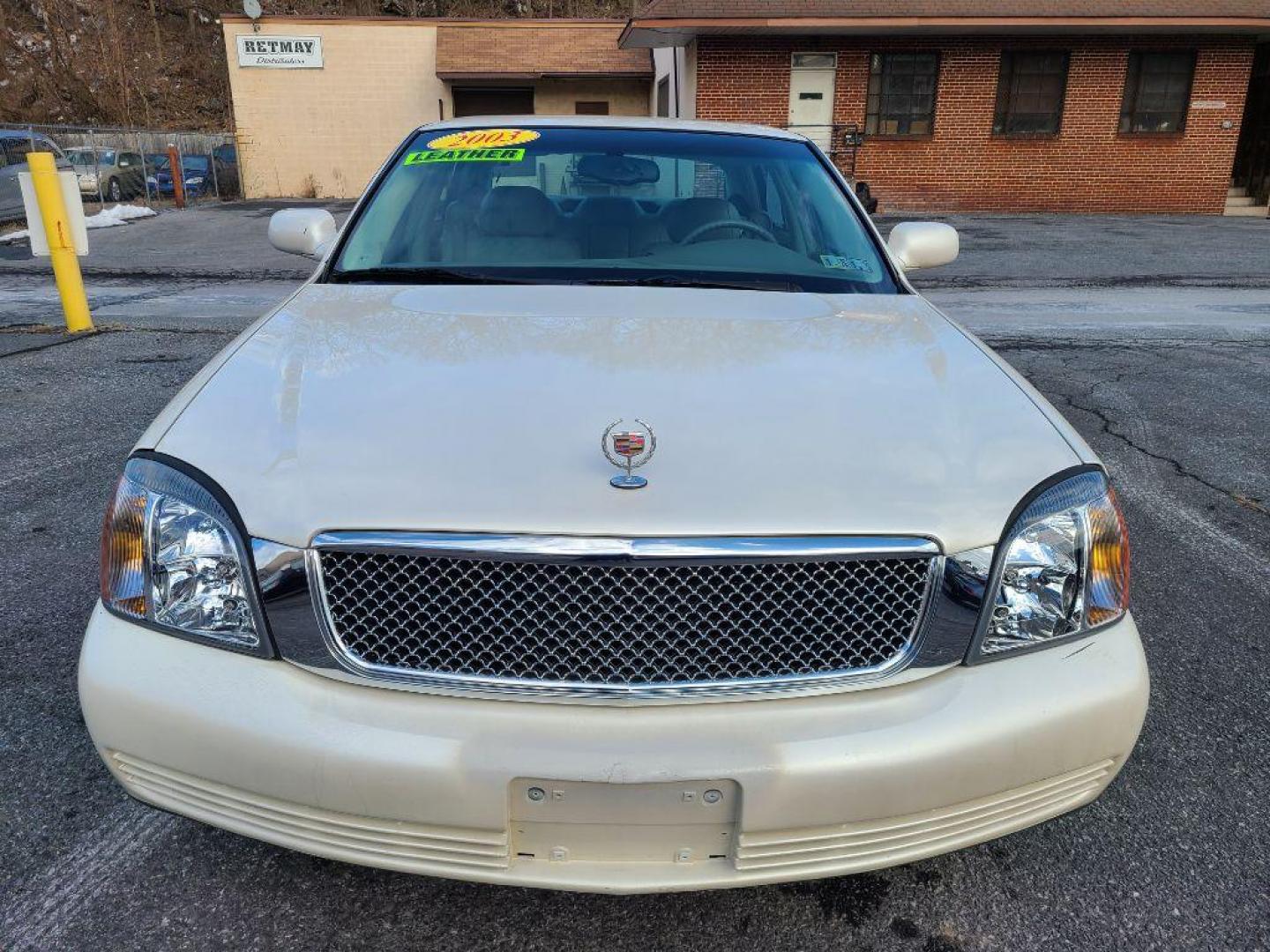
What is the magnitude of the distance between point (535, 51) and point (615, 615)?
78.8ft

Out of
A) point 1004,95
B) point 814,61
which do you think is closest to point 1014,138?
point 1004,95

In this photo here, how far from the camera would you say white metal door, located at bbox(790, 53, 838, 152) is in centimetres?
1794

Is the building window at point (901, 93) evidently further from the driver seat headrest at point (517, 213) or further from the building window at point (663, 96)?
the driver seat headrest at point (517, 213)

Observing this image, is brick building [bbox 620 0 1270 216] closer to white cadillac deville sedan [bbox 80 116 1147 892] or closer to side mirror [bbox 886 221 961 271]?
side mirror [bbox 886 221 961 271]

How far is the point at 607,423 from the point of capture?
177cm

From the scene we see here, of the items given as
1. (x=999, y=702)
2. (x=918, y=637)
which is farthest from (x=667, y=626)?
(x=999, y=702)

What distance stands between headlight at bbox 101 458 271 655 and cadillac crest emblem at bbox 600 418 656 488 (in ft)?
2.13

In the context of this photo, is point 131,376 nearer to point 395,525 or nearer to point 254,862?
Result: point 254,862

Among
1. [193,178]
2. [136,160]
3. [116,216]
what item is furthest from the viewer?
[193,178]

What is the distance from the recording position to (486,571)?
61.9 inches

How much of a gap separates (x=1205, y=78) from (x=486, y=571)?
21.5 metres

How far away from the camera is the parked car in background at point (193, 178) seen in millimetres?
21078

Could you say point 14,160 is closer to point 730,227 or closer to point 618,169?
point 618,169

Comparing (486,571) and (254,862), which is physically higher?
(486,571)
